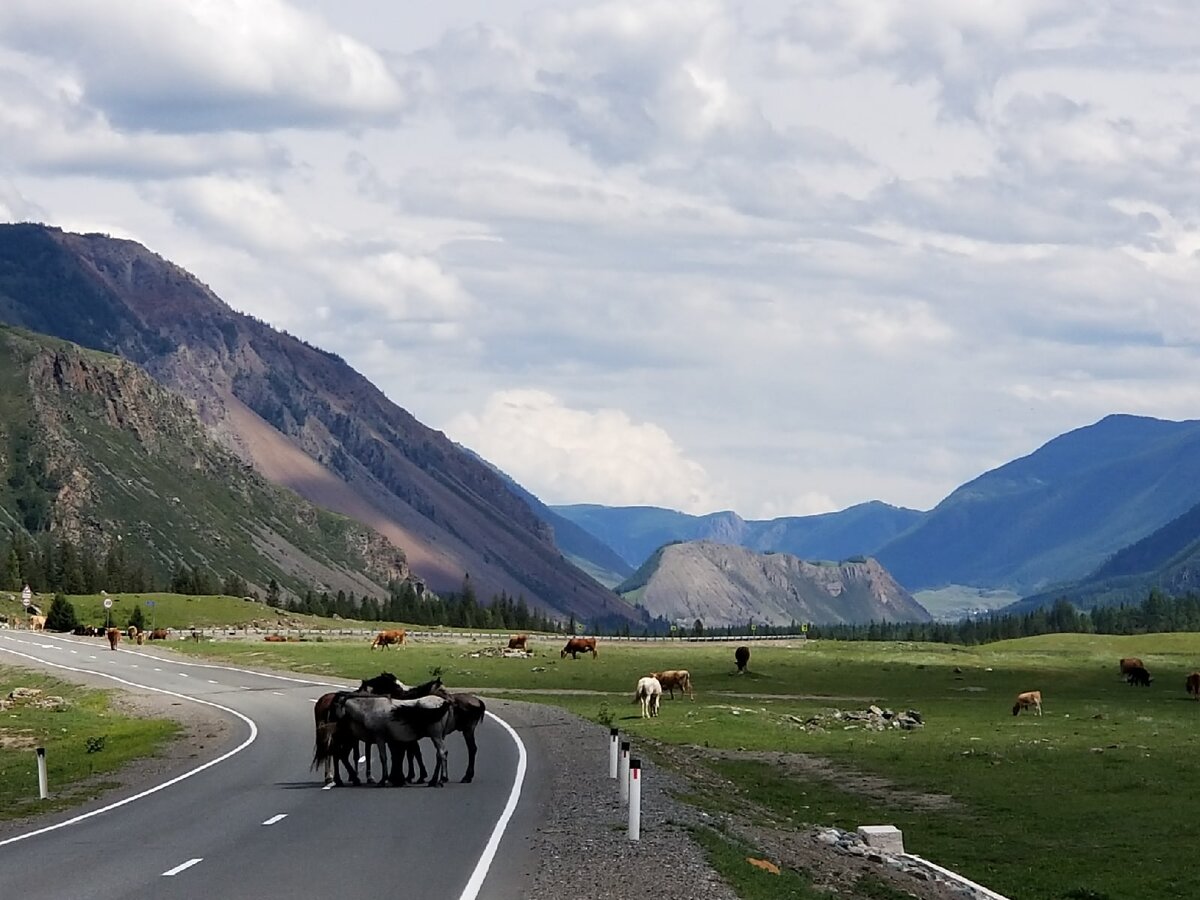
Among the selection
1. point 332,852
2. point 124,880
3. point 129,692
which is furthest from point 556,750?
point 129,692

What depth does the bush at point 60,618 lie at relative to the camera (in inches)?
6171

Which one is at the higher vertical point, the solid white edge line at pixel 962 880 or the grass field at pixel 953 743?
the grass field at pixel 953 743

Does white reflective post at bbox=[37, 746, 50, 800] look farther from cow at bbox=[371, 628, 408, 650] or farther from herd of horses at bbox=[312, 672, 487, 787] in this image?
cow at bbox=[371, 628, 408, 650]

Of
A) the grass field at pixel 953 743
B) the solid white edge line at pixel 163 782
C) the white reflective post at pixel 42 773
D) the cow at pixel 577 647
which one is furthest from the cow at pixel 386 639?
the white reflective post at pixel 42 773

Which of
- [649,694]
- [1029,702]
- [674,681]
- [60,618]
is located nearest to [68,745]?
[649,694]

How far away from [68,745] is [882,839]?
31869 mm

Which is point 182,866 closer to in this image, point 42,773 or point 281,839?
point 281,839

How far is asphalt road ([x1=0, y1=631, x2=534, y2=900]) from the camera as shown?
77.2 feet

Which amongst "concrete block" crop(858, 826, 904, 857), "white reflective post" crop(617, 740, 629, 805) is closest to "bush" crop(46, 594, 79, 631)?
"white reflective post" crop(617, 740, 629, 805)

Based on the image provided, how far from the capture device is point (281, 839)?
28625 mm

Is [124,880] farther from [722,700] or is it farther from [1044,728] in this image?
[722,700]

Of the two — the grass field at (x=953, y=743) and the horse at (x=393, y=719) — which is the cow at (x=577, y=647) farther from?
the horse at (x=393, y=719)

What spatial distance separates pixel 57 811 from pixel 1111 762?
104 ft

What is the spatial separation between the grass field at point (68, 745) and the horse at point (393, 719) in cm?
627
